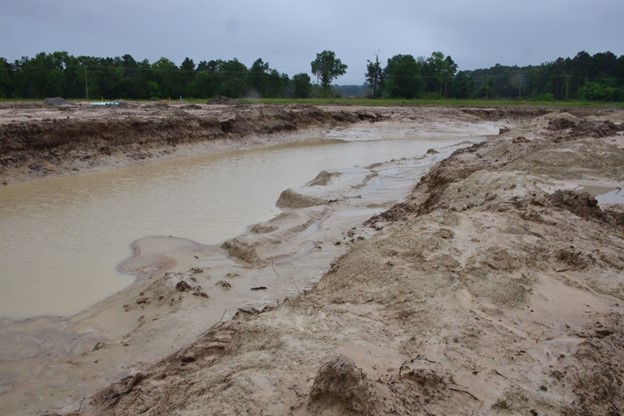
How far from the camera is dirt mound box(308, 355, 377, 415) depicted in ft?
8.46

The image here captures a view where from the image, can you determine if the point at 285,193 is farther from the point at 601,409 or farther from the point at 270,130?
the point at 270,130

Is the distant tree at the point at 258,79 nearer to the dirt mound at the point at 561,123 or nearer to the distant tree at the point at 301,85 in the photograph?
A: the distant tree at the point at 301,85

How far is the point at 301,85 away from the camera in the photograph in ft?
175

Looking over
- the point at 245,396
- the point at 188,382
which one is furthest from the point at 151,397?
the point at 245,396

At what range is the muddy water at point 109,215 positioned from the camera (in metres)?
6.35

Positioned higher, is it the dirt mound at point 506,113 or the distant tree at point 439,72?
the distant tree at point 439,72

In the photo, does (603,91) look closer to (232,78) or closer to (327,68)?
(327,68)

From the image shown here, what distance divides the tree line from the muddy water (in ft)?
104

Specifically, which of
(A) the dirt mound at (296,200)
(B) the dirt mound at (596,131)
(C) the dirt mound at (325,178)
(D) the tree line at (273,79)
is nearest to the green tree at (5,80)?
(D) the tree line at (273,79)

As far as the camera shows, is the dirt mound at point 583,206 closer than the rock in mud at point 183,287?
No

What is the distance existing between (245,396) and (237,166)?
45.0ft

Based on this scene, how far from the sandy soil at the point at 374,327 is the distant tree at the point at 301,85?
47.5 m

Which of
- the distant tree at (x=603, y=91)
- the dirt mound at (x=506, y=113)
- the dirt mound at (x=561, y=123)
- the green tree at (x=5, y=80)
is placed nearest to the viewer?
the dirt mound at (x=561, y=123)

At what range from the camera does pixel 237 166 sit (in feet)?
53.0
